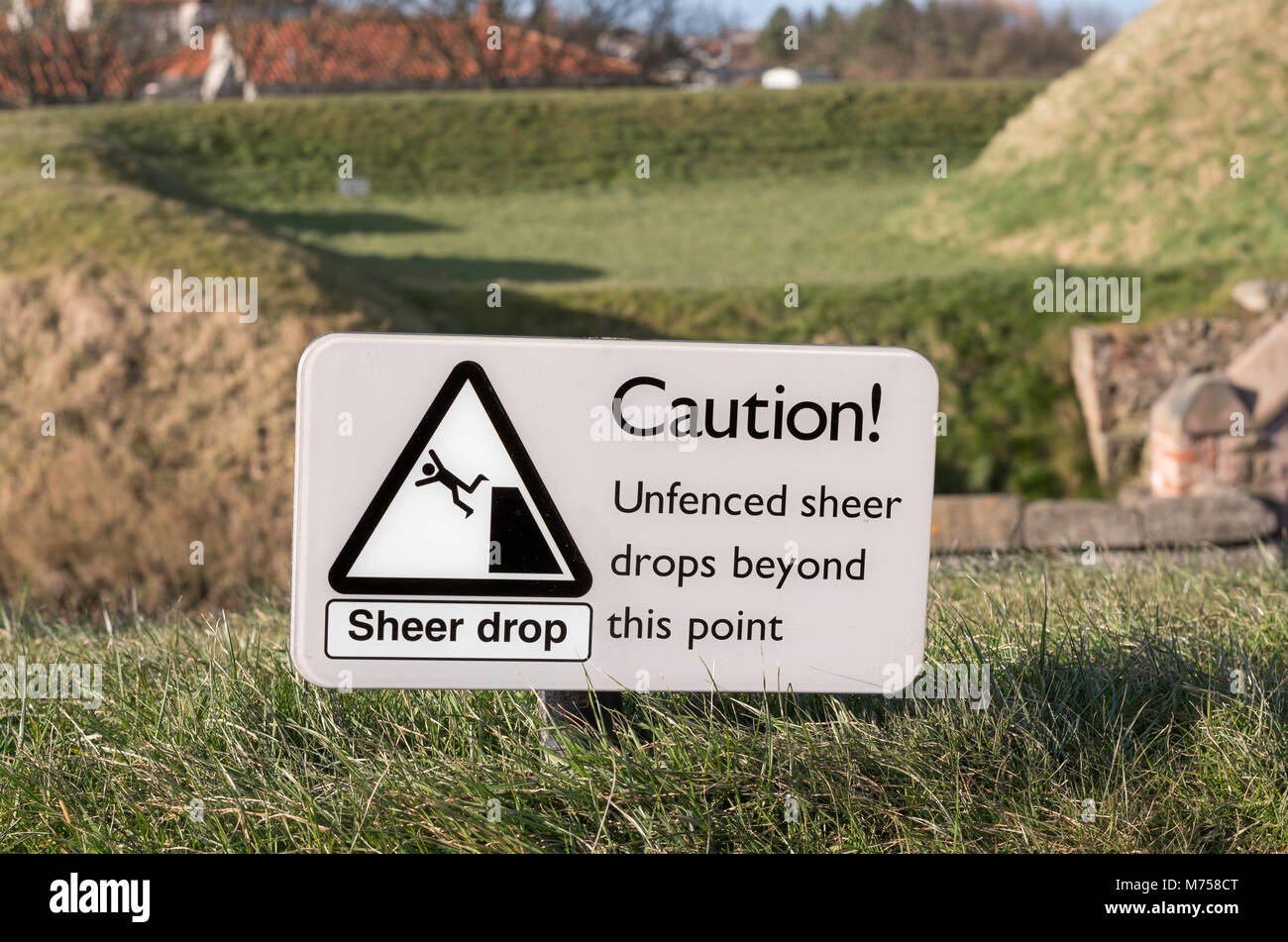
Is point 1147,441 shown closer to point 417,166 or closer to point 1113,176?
point 1113,176

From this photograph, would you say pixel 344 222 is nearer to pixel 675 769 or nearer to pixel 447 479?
pixel 447 479

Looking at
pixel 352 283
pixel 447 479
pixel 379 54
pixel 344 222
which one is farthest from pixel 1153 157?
pixel 379 54

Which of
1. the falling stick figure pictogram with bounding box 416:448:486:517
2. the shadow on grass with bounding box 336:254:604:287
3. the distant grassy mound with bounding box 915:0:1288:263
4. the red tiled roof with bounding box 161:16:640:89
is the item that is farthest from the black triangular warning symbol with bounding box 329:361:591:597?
the red tiled roof with bounding box 161:16:640:89

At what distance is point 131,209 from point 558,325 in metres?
5.71

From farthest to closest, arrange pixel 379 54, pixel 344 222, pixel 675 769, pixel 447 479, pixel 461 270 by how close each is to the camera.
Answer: pixel 379 54
pixel 344 222
pixel 461 270
pixel 675 769
pixel 447 479

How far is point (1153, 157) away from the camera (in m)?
20.5

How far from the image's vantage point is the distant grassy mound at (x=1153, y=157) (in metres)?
18.6

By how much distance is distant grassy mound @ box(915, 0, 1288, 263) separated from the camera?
1862 cm

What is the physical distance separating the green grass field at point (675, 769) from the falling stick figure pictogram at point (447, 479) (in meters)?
0.55

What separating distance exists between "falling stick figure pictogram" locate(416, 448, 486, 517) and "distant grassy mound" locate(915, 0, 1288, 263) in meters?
17.7

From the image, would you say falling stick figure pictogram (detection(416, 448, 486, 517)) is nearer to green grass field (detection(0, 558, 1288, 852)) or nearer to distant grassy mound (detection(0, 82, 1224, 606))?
green grass field (detection(0, 558, 1288, 852))

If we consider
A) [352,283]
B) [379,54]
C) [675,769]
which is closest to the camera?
[675,769]

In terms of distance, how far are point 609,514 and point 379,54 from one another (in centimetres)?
4709

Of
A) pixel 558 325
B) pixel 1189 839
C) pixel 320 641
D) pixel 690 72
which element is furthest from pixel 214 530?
pixel 690 72
